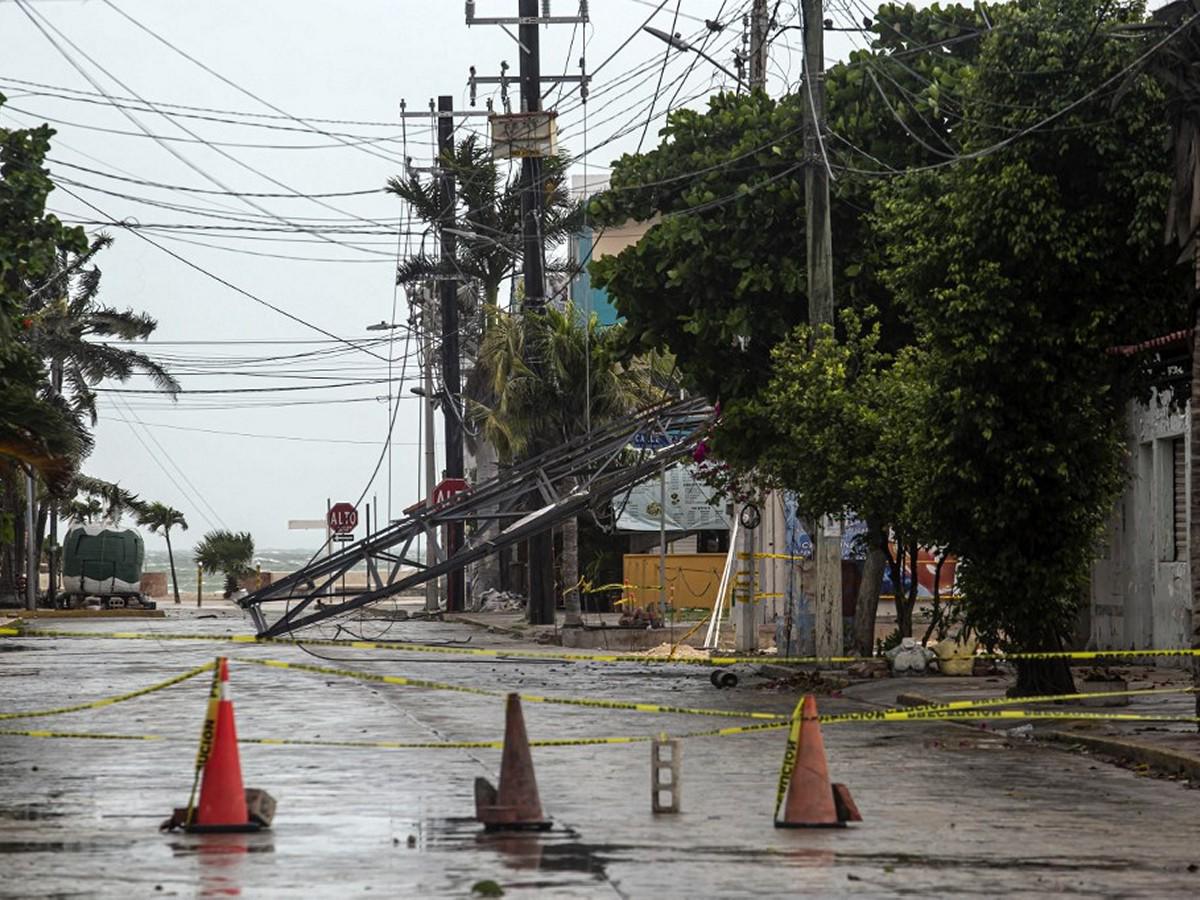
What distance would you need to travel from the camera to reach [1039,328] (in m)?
20.2

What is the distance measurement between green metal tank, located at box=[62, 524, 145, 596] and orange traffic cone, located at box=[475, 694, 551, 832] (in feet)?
182

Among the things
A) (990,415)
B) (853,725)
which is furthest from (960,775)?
(990,415)

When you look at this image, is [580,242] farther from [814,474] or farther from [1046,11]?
[1046,11]

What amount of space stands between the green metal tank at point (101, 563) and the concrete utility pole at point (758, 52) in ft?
127

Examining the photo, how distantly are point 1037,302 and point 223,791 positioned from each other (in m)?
11.5

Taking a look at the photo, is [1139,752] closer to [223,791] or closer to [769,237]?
[223,791]

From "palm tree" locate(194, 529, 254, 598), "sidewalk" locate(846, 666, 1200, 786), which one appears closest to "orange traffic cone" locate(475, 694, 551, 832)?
"sidewalk" locate(846, 666, 1200, 786)

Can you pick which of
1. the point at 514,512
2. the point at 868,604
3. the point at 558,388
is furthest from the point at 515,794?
the point at 558,388

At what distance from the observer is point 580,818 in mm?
12297

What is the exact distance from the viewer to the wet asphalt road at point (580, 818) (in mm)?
9703

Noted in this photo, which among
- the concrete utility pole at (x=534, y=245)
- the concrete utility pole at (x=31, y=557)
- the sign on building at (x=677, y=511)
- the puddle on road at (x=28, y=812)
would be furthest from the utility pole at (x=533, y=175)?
the puddle on road at (x=28, y=812)

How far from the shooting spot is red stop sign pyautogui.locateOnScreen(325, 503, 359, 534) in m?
61.8

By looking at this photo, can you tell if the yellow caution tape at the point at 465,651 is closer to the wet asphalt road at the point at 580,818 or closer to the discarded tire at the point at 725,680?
the discarded tire at the point at 725,680

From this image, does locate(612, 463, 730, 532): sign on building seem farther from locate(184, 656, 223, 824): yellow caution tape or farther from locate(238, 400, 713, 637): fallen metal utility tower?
locate(184, 656, 223, 824): yellow caution tape
